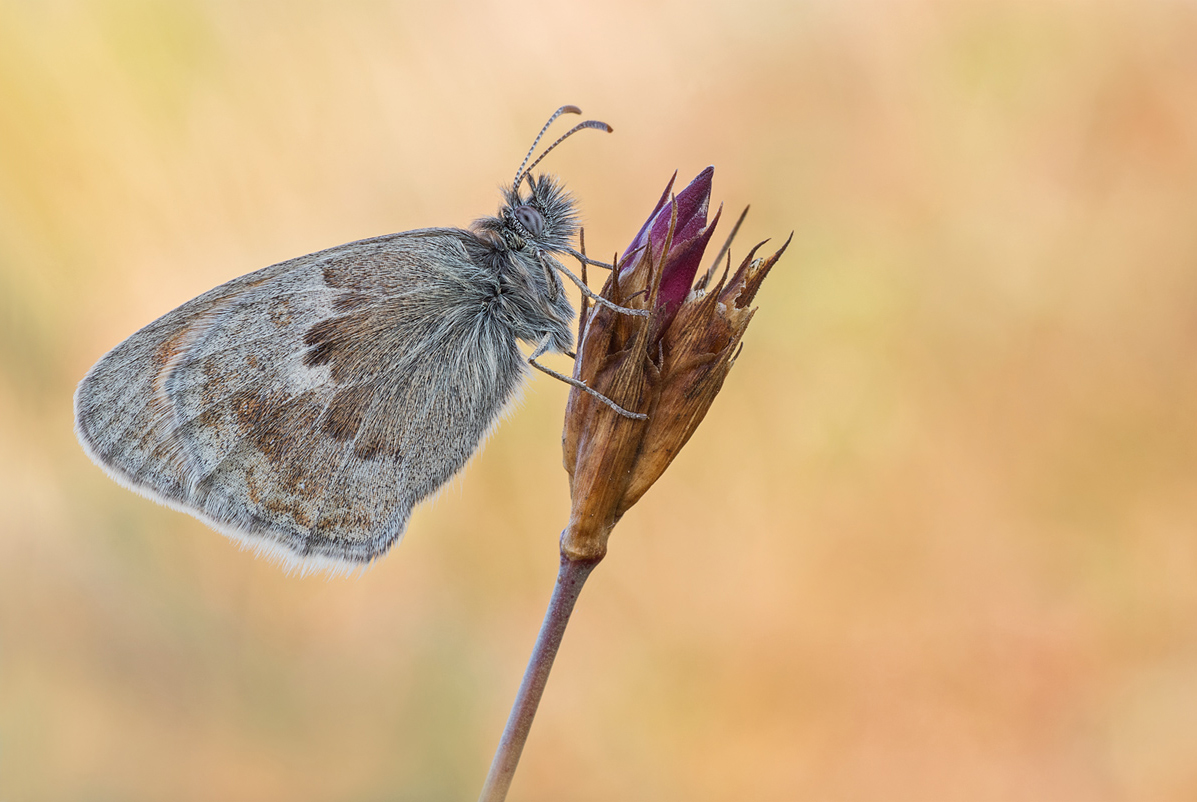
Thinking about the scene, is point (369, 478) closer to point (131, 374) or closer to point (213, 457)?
point (213, 457)

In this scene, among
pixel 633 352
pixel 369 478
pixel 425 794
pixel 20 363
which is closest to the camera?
pixel 633 352

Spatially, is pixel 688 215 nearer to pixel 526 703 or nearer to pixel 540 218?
pixel 526 703

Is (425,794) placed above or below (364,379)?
below

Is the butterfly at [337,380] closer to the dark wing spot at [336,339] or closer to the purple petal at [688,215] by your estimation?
the dark wing spot at [336,339]

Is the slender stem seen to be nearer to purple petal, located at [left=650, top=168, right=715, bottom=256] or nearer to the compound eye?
purple petal, located at [left=650, top=168, right=715, bottom=256]

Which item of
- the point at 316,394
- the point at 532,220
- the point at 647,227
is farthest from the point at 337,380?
the point at 647,227

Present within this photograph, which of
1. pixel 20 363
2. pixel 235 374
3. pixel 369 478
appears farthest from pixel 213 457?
pixel 20 363
